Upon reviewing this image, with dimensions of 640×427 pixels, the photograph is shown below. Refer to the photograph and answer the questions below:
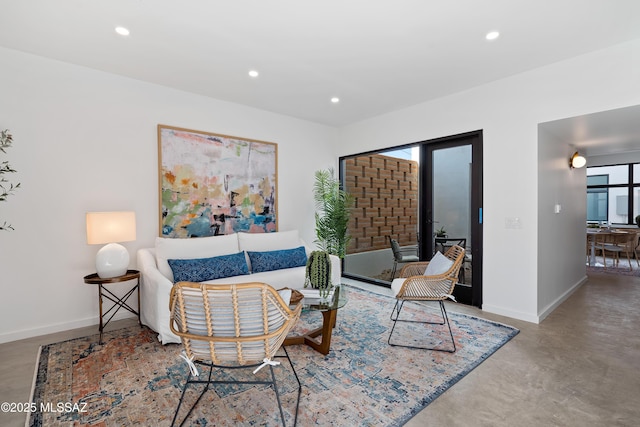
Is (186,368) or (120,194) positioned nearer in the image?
(186,368)

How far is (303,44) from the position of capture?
2.84 meters

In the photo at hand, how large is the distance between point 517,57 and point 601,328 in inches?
115

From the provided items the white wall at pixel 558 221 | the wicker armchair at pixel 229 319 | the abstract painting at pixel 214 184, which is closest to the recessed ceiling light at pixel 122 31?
the abstract painting at pixel 214 184

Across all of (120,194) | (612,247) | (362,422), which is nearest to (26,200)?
(120,194)

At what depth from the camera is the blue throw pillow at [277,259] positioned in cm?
386

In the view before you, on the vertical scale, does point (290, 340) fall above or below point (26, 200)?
below

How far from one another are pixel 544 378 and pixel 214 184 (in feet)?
13.1

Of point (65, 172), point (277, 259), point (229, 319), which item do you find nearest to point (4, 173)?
point (65, 172)

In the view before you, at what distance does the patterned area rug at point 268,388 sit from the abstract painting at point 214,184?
1432 millimetres

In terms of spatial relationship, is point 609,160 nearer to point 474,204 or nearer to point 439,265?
point 474,204


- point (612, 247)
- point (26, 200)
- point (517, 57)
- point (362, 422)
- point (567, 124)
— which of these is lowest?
point (362, 422)

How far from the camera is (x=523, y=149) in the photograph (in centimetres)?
342

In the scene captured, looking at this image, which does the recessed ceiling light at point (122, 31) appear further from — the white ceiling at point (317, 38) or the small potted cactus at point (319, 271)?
the small potted cactus at point (319, 271)

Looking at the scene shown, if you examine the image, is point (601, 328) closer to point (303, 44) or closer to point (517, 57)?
point (517, 57)
